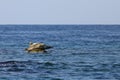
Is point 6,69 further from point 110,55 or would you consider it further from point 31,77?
point 110,55

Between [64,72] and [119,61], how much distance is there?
35.0 ft

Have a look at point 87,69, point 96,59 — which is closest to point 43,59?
point 96,59

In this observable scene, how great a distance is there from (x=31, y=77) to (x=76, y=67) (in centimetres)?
816

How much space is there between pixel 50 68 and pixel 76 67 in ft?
8.53

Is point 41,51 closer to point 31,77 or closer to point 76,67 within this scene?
point 76,67

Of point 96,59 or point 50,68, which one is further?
point 96,59

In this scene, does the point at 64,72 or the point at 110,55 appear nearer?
the point at 64,72

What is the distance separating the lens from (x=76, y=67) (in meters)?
49.3

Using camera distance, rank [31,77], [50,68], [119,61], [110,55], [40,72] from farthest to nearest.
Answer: [110,55] → [119,61] → [50,68] → [40,72] → [31,77]

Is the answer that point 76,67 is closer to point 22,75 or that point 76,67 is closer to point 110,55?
point 22,75

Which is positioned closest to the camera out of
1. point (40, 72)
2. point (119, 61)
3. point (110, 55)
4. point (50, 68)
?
point (40, 72)

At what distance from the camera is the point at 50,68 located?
48.0 metres

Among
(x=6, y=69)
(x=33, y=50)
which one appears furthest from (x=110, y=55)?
(x=6, y=69)

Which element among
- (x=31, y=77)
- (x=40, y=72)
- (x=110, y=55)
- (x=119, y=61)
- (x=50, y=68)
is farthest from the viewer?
(x=110, y=55)
